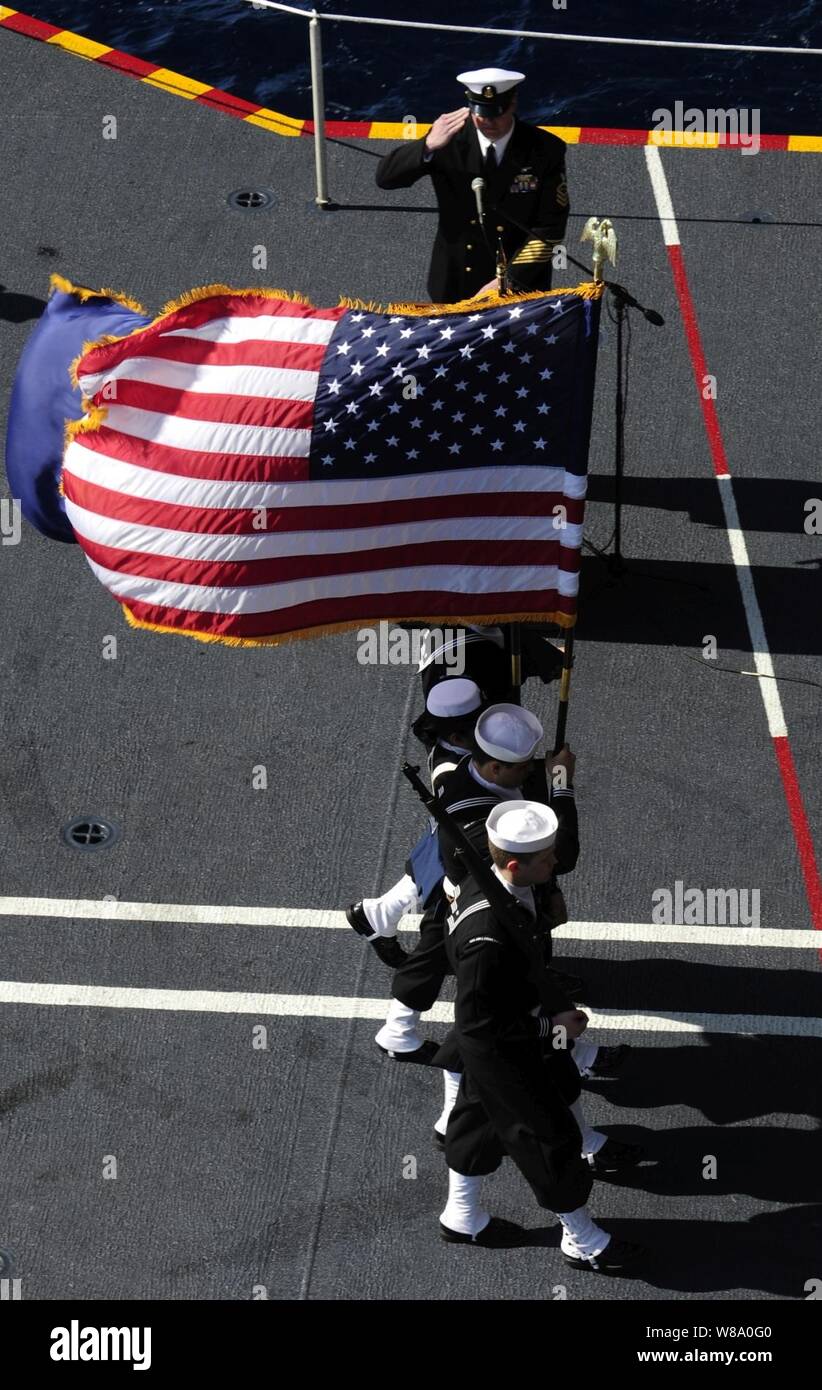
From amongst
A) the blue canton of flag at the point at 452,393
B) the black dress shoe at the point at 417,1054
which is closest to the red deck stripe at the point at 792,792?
the black dress shoe at the point at 417,1054

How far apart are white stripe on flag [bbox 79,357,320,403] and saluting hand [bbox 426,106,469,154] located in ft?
9.92

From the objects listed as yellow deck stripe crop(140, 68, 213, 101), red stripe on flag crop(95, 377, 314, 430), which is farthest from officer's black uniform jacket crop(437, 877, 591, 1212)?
yellow deck stripe crop(140, 68, 213, 101)

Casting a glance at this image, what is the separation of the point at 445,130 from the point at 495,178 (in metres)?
0.39

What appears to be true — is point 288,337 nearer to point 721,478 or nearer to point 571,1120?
point 571,1120

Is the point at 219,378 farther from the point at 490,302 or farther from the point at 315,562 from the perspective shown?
the point at 490,302

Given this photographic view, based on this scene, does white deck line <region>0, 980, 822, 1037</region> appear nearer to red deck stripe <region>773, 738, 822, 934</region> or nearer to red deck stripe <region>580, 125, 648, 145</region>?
red deck stripe <region>773, 738, 822, 934</region>

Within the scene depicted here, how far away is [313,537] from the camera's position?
27.1 ft

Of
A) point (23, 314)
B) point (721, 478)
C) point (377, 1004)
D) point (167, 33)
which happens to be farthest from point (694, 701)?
point (167, 33)

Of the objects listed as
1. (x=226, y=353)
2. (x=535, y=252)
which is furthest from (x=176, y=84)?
(x=226, y=353)

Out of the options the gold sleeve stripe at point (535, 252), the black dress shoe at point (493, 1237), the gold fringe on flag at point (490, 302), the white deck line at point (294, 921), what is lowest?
the black dress shoe at point (493, 1237)

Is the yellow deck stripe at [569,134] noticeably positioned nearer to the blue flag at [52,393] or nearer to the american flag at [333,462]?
the blue flag at [52,393]

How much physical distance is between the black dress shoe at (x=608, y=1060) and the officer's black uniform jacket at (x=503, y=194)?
408 cm

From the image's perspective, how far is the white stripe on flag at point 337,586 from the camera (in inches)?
326

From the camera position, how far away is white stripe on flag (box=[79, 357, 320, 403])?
815 cm
